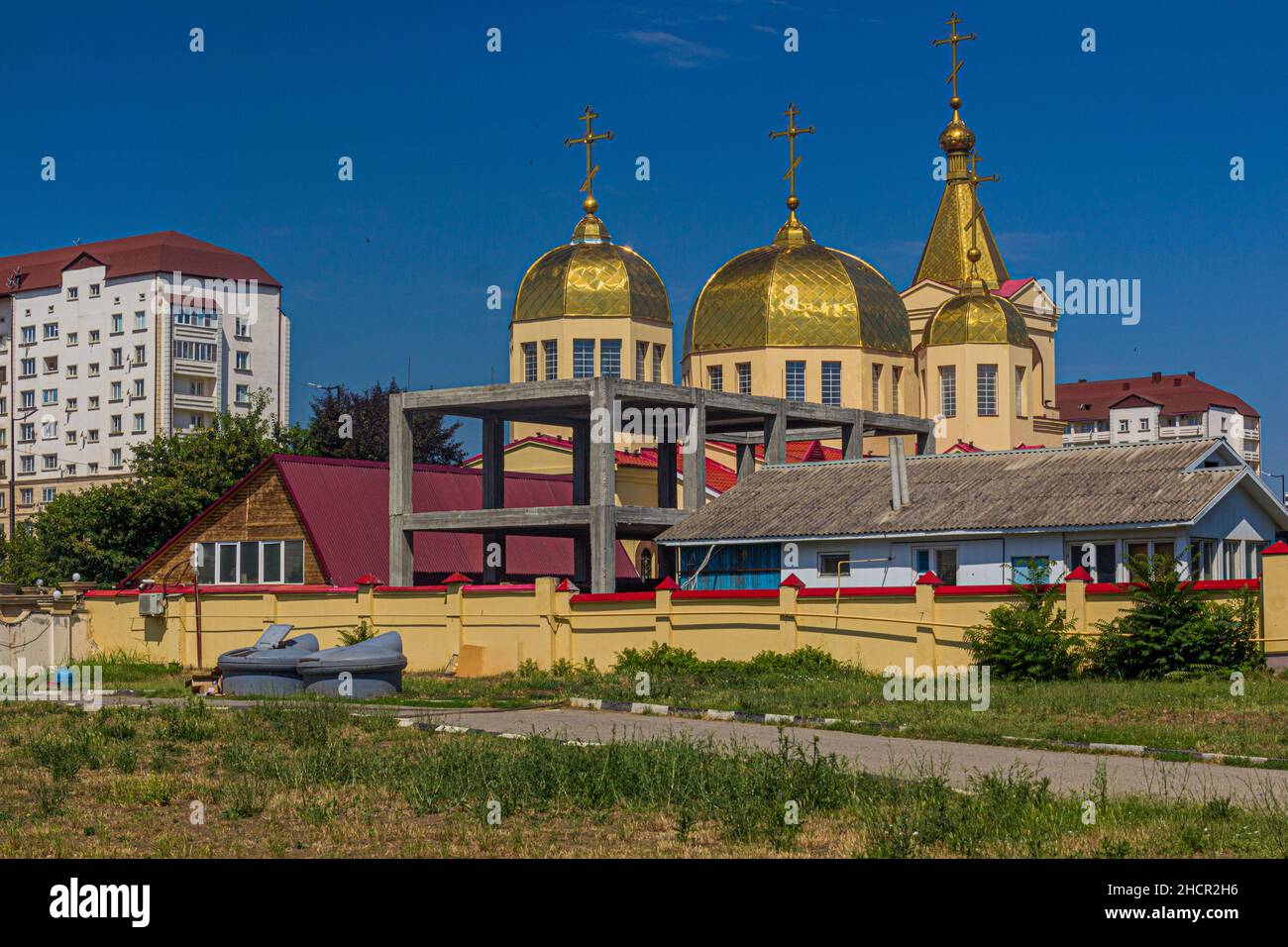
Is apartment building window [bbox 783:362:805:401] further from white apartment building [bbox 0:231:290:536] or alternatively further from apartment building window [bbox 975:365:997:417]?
white apartment building [bbox 0:231:290:536]

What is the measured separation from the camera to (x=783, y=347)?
176ft

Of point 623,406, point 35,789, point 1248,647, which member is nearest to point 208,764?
point 35,789

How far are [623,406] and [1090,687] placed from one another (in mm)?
21980

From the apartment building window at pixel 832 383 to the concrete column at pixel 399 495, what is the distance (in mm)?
15481

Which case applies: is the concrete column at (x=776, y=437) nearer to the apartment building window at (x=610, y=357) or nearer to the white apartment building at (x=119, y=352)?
the apartment building window at (x=610, y=357)

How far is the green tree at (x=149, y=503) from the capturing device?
5619cm

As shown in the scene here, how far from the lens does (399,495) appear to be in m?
42.2

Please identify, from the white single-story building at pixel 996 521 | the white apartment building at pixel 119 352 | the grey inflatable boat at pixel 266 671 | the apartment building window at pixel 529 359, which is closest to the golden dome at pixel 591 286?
the apartment building window at pixel 529 359

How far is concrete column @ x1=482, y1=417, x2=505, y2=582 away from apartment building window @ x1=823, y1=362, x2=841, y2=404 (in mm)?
12350

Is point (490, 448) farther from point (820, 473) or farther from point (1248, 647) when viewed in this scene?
point (1248, 647)

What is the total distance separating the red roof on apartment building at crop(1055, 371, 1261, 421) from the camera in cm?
13438

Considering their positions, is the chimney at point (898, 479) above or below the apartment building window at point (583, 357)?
below

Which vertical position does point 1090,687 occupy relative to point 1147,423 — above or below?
below

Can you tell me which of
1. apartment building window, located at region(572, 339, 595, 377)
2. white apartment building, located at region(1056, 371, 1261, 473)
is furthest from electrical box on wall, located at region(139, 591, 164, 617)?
white apartment building, located at region(1056, 371, 1261, 473)
